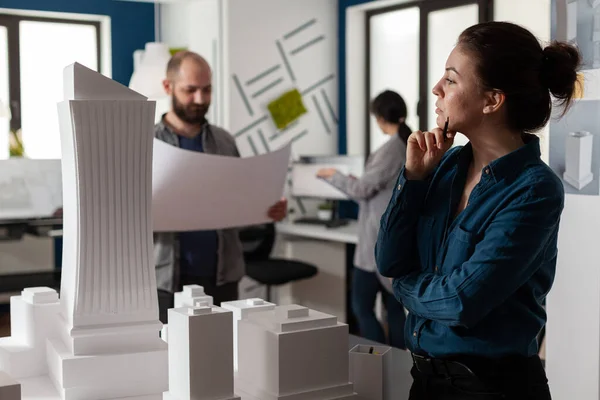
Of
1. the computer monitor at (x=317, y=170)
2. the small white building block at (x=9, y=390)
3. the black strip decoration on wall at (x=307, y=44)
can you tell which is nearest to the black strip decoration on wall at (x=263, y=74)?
the black strip decoration on wall at (x=307, y=44)

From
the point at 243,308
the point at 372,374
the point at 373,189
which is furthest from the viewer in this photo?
the point at 373,189

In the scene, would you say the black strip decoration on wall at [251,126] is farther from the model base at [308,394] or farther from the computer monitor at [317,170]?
the model base at [308,394]

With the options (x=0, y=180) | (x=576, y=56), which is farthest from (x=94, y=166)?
(x=0, y=180)

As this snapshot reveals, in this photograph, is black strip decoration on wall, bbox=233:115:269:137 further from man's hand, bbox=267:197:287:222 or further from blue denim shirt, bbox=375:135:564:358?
blue denim shirt, bbox=375:135:564:358

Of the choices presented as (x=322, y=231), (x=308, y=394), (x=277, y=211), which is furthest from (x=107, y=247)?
(x=322, y=231)

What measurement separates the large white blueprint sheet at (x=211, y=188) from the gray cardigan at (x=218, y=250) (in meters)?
0.34

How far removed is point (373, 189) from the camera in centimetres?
365

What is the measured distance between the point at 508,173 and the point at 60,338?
941 millimetres

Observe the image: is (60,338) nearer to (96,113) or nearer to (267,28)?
Answer: (96,113)

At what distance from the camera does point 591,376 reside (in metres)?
2.43

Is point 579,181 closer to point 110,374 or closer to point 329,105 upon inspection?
point 110,374

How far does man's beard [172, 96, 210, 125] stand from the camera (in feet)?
8.76

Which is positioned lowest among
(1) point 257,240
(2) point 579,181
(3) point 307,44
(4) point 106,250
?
(1) point 257,240

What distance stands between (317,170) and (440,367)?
374cm
